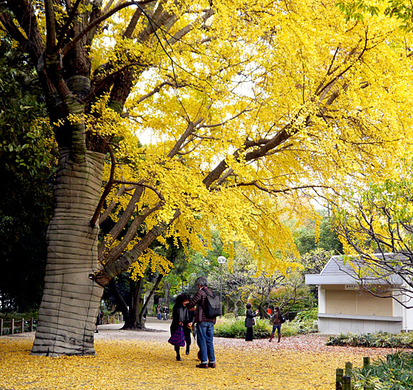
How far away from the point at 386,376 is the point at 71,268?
6.53 metres

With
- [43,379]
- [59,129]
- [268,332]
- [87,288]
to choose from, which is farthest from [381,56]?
[268,332]

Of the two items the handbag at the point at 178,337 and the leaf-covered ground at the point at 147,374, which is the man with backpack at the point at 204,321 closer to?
the leaf-covered ground at the point at 147,374

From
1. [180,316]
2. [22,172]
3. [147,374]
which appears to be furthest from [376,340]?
[22,172]

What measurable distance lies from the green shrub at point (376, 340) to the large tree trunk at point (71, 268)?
11.2m

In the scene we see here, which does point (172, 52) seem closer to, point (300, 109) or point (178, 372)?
point (300, 109)

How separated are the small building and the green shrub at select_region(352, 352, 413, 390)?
12783 millimetres

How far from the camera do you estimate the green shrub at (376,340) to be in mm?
16141

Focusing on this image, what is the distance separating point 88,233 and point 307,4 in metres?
6.69

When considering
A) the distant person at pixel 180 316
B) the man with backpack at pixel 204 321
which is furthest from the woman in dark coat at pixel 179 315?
the man with backpack at pixel 204 321

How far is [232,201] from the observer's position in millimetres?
9414

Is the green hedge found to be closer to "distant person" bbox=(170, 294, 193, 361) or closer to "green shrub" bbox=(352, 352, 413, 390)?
"distant person" bbox=(170, 294, 193, 361)

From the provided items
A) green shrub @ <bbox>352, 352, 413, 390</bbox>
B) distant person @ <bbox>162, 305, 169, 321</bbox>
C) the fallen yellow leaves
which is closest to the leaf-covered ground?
the fallen yellow leaves

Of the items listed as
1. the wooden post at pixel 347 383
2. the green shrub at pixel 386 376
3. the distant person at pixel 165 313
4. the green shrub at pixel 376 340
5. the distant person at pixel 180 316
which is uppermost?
the distant person at pixel 180 316

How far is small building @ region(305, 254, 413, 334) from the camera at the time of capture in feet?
66.6
